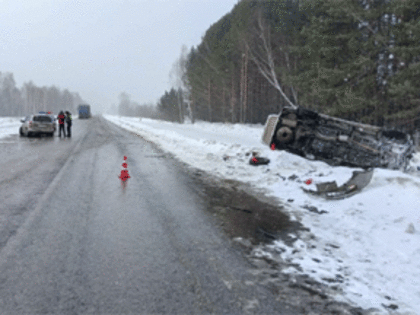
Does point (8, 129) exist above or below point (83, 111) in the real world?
below

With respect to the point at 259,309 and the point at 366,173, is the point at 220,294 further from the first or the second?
the point at 366,173

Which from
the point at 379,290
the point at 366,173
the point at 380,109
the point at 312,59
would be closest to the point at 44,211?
the point at 379,290

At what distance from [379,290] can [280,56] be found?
29.3 metres

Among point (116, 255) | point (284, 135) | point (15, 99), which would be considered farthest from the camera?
point (15, 99)

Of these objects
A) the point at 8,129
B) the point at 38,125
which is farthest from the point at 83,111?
the point at 38,125

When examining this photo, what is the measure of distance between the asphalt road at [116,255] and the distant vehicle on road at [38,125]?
1387 cm

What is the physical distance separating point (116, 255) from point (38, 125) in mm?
18595

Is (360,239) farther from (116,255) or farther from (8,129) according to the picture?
(8,129)

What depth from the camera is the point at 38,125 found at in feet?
63.0

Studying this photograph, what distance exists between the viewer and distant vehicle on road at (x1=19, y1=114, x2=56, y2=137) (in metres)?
19.0

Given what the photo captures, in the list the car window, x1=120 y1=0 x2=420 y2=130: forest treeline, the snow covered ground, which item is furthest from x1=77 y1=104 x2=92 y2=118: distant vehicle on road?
the snow covered ground

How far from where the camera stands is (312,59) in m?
23.9

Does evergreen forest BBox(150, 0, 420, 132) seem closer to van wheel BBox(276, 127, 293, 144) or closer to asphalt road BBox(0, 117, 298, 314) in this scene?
van wheel BBox(276, 127, 293, 144)

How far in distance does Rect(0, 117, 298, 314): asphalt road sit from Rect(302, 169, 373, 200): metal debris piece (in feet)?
9.03
